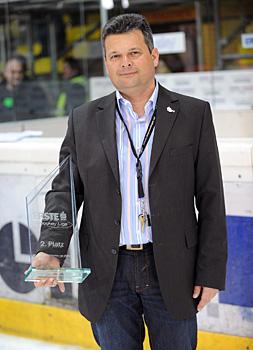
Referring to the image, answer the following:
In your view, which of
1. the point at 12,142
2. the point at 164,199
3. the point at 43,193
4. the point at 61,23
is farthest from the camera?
the point at 61,23

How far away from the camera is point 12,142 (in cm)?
370

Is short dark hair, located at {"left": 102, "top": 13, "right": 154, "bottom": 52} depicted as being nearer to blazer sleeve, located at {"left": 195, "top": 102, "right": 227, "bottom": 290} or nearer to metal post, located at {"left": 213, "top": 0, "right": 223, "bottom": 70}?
blazer sleeve, located at {"left": 195, "top": 102, "right": 227, "bottom": 290}

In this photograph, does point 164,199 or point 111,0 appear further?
point 111,0

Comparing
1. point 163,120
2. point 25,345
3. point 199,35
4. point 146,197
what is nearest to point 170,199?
point 146,197

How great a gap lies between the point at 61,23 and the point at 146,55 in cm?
1004

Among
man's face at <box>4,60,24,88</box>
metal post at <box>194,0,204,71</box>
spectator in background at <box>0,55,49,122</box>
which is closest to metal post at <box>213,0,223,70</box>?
metal post at <box>194,0,204,71</box>

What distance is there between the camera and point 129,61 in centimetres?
192

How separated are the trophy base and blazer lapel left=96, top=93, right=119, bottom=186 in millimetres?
289

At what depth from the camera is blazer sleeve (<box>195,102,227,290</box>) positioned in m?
1.95

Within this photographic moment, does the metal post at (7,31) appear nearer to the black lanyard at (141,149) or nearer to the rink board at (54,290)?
the rink board at (54,290)

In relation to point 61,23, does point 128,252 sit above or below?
below

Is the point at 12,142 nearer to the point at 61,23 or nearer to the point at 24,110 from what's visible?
the point at 24,110

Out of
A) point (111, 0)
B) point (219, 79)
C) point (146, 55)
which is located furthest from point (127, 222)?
point (111, 0)

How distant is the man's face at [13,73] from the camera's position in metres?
9.11
